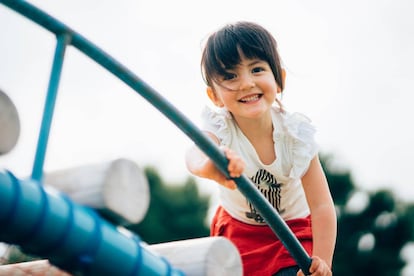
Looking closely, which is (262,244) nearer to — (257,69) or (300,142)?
(300,142)

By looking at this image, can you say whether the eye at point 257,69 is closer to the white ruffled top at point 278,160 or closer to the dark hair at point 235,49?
the dark hair at point 235,49

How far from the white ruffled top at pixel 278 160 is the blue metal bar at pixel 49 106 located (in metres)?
1.13

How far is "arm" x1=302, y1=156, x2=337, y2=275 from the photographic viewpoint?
2.25 metres

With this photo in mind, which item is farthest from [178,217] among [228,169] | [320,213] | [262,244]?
[228,169]

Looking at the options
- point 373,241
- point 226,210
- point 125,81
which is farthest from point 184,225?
point 125,81

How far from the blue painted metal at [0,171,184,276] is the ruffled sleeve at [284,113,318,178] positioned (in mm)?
1161

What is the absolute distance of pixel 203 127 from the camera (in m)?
2.39

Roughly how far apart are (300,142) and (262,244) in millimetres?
402

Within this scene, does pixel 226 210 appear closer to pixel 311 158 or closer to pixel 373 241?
pixel 311 158

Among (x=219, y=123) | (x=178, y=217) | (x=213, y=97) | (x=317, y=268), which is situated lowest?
(x=317, y=268)

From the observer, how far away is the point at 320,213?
2.31m

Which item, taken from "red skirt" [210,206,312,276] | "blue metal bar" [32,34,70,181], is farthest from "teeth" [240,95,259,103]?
"blue metal bar" [32,34,70,181]

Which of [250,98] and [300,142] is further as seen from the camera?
[300,142]

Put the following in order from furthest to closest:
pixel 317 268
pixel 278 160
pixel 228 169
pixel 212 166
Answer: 1. pixel 278 160
2. pixel 317 268
3. pixel 212 166
4. pixel 228 169
